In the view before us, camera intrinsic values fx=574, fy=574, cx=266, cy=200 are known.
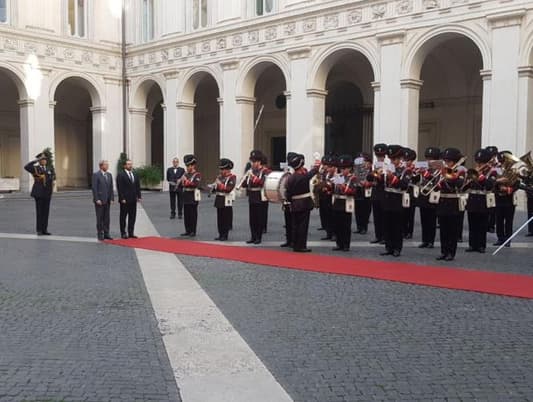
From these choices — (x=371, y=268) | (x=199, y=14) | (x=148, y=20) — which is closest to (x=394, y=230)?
(x=371, y=268)

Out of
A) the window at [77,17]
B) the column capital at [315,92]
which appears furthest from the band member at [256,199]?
the window at [77,17]

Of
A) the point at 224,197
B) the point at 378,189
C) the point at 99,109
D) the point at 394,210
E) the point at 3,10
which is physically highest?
the point at 3,10

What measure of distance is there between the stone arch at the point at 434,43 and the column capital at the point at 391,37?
42cm

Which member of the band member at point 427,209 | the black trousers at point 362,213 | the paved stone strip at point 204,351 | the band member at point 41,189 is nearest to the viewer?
the paved stone strip at point 204,351

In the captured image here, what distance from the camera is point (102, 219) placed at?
11930 mm

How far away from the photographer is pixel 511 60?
17.0 meters

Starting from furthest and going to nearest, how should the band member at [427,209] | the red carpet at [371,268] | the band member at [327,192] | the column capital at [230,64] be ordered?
1. the column capital at [230,64]
2. the band member at [327,192]
3. the band member at [427,209]
4. the red carpet at [371,268]

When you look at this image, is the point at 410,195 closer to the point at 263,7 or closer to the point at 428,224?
the point at 428,224

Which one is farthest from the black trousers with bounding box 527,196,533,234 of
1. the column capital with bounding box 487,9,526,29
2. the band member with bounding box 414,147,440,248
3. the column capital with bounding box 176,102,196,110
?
the column capital with bounding box 176,102,196,110

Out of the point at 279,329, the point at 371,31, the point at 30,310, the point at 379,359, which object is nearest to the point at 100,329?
the point at 30,310

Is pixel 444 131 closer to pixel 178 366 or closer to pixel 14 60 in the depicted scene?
pixel 14 60

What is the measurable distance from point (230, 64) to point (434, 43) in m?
9.13

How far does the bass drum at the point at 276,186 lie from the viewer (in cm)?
1106

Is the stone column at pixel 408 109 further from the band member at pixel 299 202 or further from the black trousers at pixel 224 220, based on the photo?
the band member at pixel 299 202
